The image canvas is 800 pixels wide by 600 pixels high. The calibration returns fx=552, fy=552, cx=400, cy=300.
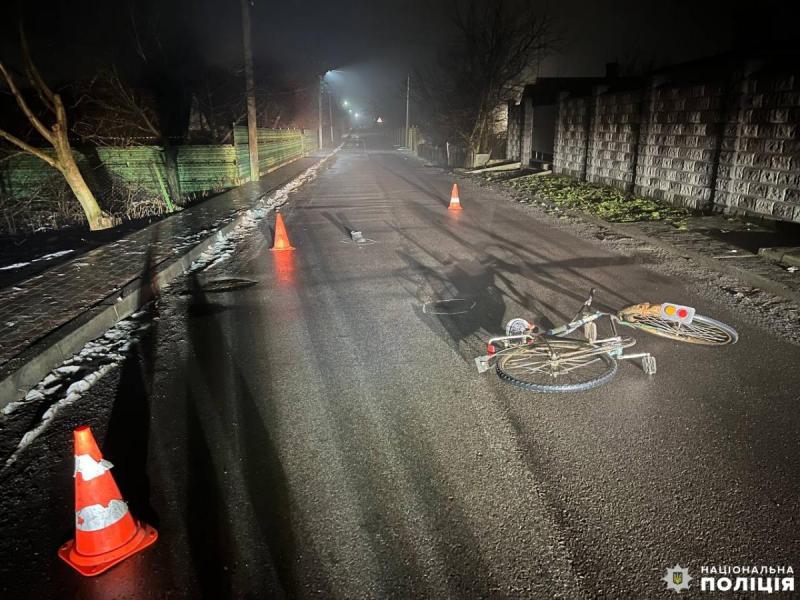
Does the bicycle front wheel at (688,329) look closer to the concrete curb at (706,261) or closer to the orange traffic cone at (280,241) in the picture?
the concrete curb at (706,261)

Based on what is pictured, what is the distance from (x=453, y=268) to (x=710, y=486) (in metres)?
5.27

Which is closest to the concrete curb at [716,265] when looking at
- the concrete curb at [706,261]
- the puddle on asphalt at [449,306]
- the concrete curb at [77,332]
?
the concrete curb at [706,261]

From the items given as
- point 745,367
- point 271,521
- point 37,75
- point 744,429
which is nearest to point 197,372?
point 271,521

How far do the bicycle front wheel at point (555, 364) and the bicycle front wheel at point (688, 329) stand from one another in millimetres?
825

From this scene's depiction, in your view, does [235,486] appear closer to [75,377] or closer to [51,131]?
[75,377]

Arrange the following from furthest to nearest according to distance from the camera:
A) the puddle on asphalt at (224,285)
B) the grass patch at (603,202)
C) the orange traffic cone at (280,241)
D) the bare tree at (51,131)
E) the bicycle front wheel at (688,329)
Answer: the grass patch at (603,202)
the bare tree at (51,131)
the orange traffic cone at (280,241)
the puddle on asphalt at (224,285)
the bicycle front wheel at (688,329)

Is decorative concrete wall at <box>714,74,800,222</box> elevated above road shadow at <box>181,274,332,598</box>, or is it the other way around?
decorative concrete wall at <box>714,74,800,222</box>

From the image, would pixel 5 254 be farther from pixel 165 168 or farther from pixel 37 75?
pixel 165 168

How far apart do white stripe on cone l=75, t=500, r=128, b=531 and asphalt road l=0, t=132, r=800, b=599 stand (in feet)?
0.74

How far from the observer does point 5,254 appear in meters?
10.2

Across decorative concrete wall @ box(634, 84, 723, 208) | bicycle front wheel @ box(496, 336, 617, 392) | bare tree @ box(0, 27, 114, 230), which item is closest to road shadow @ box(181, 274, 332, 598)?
bicycle front wheel @ box(496, 336, 617, 392)

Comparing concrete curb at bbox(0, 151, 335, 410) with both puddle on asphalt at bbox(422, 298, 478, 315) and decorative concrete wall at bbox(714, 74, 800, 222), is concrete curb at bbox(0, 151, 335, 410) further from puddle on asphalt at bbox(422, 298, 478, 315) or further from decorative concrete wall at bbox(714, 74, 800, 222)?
decorative concrete wall at bbox(714, 74, 800, 222)

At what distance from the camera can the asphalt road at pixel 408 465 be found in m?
2.59

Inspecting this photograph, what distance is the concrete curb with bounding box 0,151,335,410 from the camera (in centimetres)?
441
